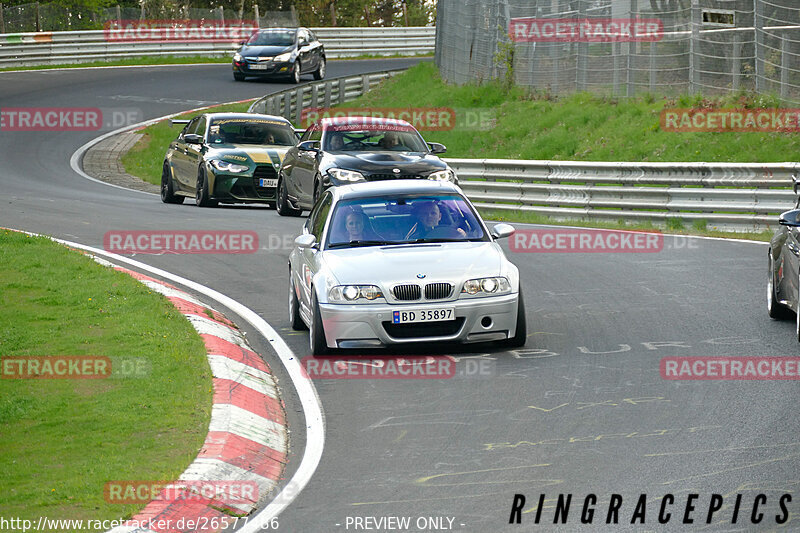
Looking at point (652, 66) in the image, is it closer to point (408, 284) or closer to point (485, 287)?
point (485, 287)

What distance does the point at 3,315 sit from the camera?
11.2 metres

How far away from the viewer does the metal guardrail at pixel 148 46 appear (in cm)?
4662

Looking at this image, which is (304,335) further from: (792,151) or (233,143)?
(792,151)

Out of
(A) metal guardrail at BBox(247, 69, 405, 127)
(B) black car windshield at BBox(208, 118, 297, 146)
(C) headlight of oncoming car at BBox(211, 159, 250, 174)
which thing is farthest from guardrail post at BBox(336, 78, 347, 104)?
(C) headlight of oncoming car at BBox(211, 159, 250, 174)

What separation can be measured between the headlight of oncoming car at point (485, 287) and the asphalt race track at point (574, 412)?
52cm

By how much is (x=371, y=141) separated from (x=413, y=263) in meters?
9.36

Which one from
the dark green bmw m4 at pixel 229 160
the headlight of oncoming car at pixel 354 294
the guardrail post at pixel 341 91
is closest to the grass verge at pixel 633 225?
the dark green bmw m4 at pixel 229 160

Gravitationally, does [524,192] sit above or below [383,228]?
below

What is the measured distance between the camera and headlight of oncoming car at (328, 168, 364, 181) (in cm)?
1808

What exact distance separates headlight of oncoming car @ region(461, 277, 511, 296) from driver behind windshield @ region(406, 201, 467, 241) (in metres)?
0.89

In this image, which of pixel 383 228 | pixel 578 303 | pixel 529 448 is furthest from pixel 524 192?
pixel 529 448

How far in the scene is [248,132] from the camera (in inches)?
888

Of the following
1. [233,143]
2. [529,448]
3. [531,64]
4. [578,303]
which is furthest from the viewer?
[531,64]

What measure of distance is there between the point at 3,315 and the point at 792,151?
16416 mm
